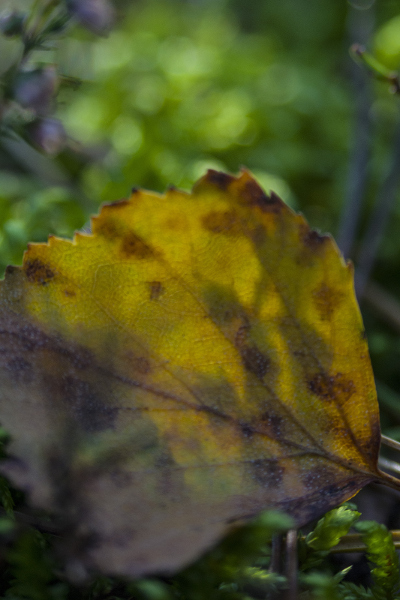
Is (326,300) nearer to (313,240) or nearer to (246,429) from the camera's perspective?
(313,240)

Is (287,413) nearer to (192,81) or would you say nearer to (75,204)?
(75,204)

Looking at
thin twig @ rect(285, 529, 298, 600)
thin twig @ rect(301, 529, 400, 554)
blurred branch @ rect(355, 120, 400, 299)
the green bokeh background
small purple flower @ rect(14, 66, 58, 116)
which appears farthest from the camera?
the green bokeh background

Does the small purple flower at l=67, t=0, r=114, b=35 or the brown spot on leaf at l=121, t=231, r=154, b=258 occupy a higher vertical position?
the small purple flower at l=67, t=0, r=114, b=35

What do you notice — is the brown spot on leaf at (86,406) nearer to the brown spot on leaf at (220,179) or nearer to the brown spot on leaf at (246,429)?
the brown spot on leaf at (246,429)

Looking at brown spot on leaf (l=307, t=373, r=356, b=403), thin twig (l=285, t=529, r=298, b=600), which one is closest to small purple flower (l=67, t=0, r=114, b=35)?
brown spot on leaf (l=307, t=373, r=356, b=403)

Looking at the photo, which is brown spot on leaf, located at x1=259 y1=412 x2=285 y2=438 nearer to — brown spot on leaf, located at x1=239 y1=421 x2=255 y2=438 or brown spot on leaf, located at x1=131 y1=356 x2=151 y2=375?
brown spot on leaf, located at x1=239 y1=421 x2=255 y2=438

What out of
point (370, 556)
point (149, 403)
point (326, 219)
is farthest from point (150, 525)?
Answer: point (326, 219)
